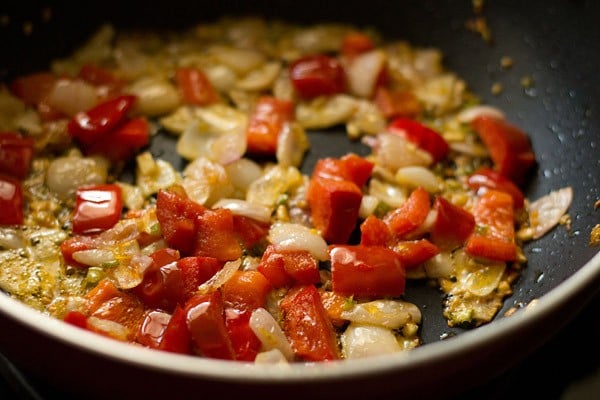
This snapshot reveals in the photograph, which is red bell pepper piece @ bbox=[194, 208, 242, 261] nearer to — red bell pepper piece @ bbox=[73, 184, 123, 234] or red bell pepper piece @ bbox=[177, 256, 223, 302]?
red bell pepper piece @ bbox=[177, 256, 223, 302]

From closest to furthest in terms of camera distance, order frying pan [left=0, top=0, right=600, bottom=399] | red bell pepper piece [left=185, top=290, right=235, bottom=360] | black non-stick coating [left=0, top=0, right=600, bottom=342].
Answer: frying pan [left=0, top=0, right=600, bottom=399] < red bell pepper piece [left=185, top=290, right=235, bottom=360] < black non-stick coating [left=0, top=0, right=600, bottom=342]

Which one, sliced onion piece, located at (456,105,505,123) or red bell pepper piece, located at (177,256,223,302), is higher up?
sliced onion piece, located at (456,105,505,123)

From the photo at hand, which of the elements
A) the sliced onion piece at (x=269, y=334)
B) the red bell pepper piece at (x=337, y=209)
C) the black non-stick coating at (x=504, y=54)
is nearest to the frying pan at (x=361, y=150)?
the black non-stick coating at (x=504, y=54)

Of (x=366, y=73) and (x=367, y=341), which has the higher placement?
(x=366, y=73)

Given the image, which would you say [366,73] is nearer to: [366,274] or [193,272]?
[366,274]

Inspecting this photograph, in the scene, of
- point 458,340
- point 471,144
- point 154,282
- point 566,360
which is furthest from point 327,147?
point 458,340

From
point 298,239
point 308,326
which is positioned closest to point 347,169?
point 298,239

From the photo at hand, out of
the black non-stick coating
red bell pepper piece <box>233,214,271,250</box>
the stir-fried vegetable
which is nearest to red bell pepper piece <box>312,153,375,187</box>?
the stir-fried vegetable
